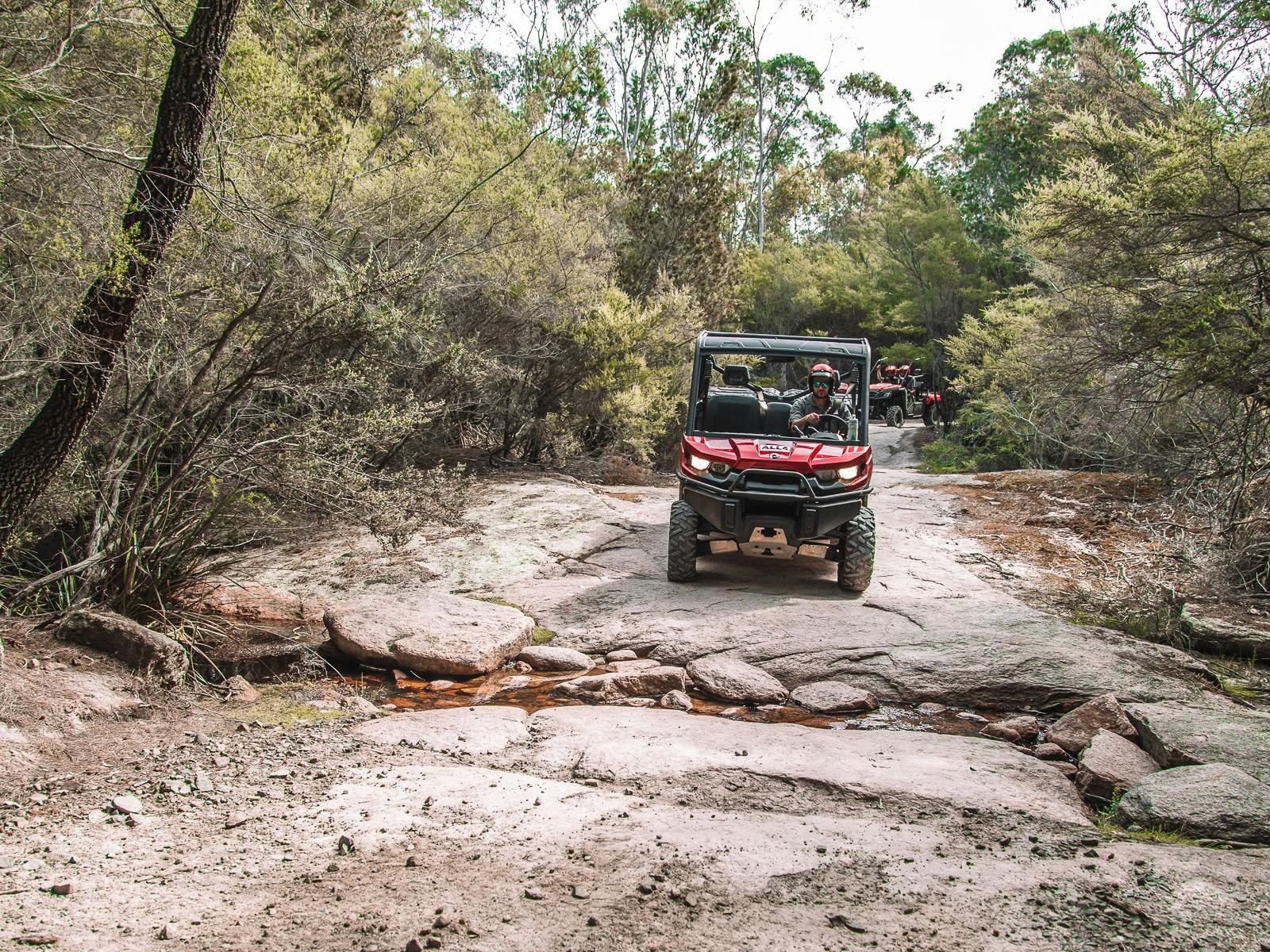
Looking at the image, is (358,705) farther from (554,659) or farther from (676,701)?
(676,701)

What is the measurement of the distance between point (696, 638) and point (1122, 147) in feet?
24.3

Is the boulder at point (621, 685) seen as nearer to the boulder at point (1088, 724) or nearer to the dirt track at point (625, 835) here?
the dirt track at point (625, 835)

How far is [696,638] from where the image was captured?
268 inches

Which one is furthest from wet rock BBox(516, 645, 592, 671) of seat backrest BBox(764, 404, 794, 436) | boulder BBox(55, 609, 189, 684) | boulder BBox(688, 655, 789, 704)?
seat backrest BBox(764, 404, 794, 436)

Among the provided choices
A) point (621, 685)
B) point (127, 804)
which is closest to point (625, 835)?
point (127, 804)

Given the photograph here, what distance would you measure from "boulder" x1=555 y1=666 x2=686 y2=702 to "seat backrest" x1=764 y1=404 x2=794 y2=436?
3190 mm

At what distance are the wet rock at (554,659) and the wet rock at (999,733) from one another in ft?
8.40

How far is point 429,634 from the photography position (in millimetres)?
6527

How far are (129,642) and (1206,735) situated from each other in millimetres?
5782

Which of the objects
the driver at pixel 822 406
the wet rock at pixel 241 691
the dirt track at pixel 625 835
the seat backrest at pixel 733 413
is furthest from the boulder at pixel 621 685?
the driver at pixel 822 406

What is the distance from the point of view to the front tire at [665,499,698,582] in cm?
805

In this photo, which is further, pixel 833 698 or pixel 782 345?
pixel 782 345

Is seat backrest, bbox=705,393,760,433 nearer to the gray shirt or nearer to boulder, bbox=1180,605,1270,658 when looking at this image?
the gray shirt

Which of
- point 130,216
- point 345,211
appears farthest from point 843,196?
point 130,216
